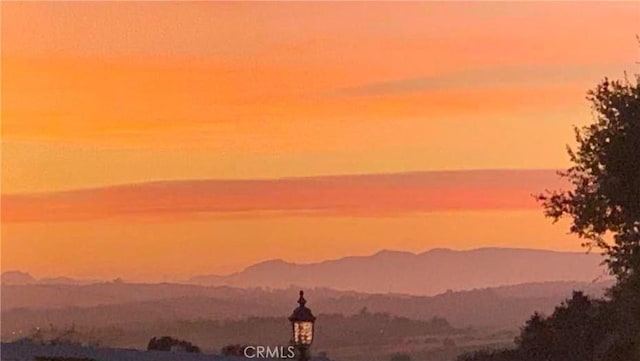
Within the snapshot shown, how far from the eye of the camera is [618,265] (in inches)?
771

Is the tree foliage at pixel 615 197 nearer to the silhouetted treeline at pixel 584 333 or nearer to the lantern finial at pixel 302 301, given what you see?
the silhouetted treeline at pixel 584 333

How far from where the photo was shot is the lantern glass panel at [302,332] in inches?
622

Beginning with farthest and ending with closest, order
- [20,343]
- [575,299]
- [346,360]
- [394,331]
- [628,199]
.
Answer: [575,299] < [394,331] < [346,360] < [20,343] < [628,199]

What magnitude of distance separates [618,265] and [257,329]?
873 centimetres

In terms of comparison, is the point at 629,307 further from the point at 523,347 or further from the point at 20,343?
the point at 523,347

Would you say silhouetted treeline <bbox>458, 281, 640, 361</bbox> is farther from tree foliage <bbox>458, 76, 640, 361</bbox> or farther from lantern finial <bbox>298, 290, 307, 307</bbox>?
lantern finial <bbox>298, 290, 307, 307</bbox>

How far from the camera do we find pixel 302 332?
51.9 feet

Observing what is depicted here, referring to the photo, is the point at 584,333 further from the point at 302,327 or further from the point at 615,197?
the point at 302,327

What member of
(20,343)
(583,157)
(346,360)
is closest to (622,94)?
(583,157)

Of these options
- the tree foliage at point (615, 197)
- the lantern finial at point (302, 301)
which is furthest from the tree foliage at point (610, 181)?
the lantern finial at point (302, 301)

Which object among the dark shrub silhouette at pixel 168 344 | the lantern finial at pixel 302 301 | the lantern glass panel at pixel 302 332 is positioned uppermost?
the dark shrub silhouette at pixel 168 344

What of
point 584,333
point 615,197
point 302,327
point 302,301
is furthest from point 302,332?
point 584,333

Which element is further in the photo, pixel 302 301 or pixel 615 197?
pixel 615 197

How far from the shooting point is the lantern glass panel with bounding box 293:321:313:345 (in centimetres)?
1579
